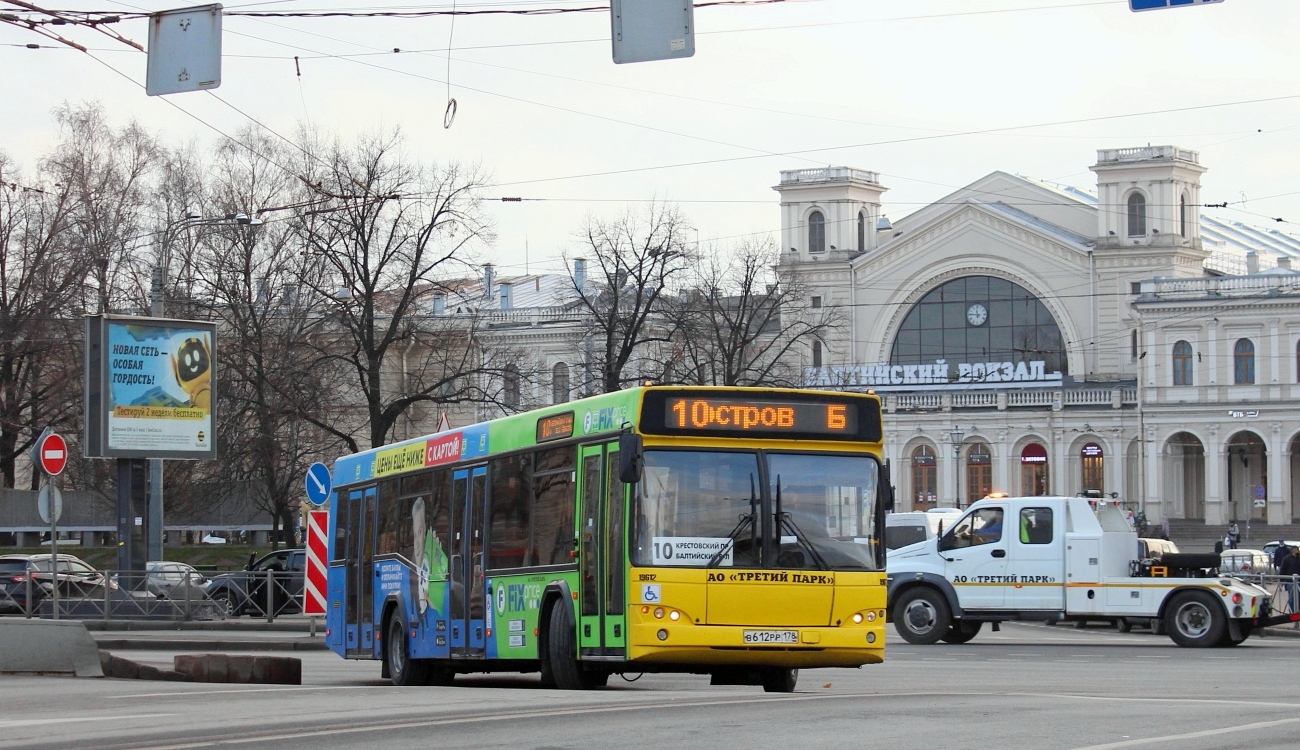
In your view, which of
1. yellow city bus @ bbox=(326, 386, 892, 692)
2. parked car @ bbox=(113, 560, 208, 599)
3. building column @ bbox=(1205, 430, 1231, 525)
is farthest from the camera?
building column @ bbox=(1205, 430, 1231, 525)

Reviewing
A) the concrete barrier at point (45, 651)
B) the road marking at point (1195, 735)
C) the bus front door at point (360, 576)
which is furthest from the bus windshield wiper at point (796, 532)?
the concrete barrier at point (45, 651)

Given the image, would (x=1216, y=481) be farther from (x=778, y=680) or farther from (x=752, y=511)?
(x=752, y=511)

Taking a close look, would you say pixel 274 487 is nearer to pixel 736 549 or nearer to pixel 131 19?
pixel 131 19

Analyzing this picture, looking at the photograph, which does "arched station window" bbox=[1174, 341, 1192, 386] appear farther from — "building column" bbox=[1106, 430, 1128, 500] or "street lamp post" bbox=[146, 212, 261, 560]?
"street lamp post" bbox=[146, 212, 261, 560]

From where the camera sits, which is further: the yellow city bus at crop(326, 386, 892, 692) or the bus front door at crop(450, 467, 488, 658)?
the bus front door at crop(450, 467, 488, 658)

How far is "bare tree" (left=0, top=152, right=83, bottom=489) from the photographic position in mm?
56188

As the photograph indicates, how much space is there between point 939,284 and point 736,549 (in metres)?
81.5

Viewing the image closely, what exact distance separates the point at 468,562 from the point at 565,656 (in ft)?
7.79

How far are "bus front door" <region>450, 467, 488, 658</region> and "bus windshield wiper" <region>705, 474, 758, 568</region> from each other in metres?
3.31

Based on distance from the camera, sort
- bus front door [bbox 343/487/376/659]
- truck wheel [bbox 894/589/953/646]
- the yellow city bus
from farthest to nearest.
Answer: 1. truck wheel [bbox 894/589/953/646]
2. bus front door [bbox 343/487/376/659]
3. the yellow city bus

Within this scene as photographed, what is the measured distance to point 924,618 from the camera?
88.9ft

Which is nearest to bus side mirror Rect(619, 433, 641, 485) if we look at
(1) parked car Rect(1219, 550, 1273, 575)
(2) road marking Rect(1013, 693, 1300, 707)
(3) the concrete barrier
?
(2) road marking Rect(1013, 693, 1300, 707)

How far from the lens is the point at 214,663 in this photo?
728 inches

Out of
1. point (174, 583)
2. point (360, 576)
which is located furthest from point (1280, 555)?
point (360, 576)
